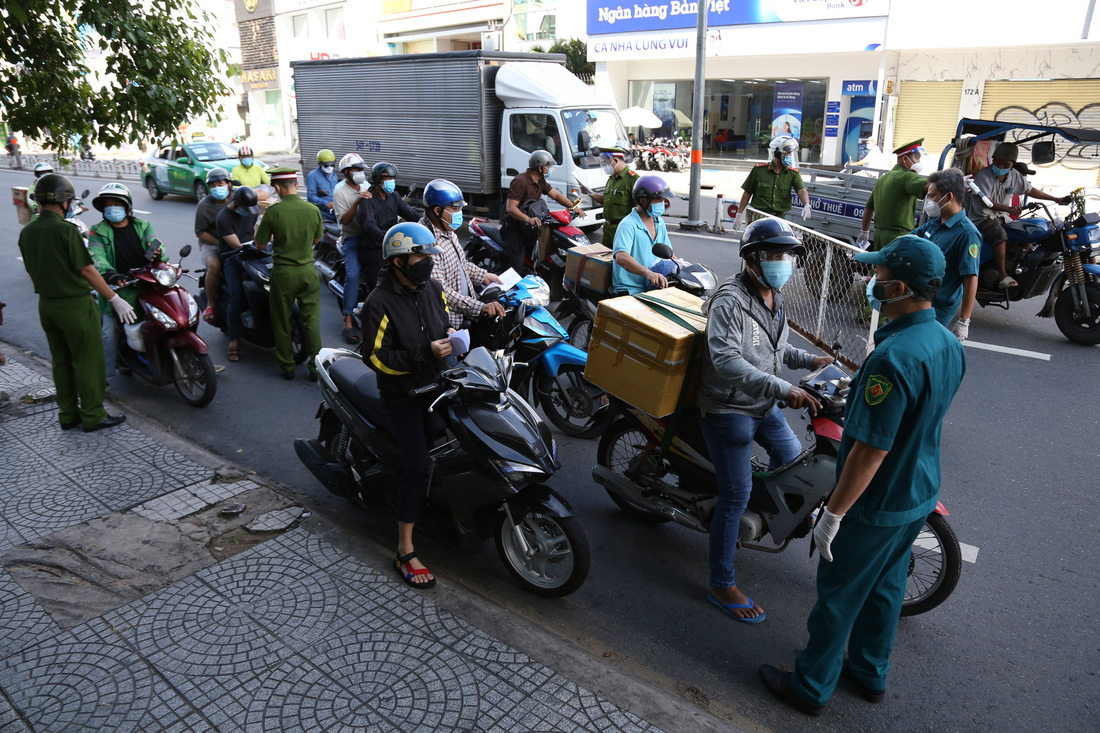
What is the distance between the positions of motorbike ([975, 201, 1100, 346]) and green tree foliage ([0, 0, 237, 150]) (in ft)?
26.6

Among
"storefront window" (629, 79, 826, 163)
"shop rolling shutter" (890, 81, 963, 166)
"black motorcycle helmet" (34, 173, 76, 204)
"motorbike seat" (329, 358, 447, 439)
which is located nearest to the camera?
"motorbike seat" (329, 358, 447, 439)

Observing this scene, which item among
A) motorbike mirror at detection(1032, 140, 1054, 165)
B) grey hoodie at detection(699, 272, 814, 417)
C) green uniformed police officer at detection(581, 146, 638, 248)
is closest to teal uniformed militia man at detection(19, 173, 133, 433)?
grey hoodie at detection(699, 272, 814, 417)

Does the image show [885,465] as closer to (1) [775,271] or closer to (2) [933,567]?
(1) [775,271]

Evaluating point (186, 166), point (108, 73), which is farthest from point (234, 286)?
point (186, 166)

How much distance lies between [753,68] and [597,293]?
22.2m

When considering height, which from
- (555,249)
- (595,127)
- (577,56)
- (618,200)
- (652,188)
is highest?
(577,56)

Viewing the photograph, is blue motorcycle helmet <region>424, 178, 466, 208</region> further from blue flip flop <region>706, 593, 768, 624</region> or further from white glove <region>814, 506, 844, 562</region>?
white glove <region>814, 506, 844, 562</region>

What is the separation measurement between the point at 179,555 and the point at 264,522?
1.70ft

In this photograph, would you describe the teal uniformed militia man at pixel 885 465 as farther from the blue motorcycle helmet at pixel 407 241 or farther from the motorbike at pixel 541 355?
the motorbike at pixel 541 355

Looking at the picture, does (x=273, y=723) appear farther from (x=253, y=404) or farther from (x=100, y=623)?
(x=253, y=404)

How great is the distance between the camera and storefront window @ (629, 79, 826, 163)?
2561 cm

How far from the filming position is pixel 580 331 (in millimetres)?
7195

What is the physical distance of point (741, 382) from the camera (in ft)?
11.5

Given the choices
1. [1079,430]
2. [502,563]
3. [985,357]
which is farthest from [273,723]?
[985,357]
